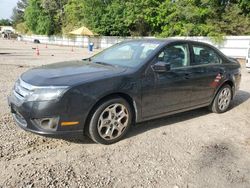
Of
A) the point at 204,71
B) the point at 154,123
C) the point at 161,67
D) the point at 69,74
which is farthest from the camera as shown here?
the point at 204,71

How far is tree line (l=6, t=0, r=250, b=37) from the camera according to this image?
2388cm

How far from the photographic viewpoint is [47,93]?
3.44m

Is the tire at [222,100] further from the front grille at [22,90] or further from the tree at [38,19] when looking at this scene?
the tree at [38,19]

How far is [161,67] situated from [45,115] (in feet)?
6.14

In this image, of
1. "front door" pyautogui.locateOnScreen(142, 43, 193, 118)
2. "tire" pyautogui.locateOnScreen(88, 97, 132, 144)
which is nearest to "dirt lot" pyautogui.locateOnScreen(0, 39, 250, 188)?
"tire" pyautogui.locateOnScreen(88, 97, 132, 144)

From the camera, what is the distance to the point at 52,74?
12.5ft

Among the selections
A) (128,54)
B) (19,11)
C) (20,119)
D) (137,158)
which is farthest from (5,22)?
(137,158)

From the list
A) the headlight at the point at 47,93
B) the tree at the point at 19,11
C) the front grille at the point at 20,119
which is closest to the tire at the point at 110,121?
the headlight at the point at 47,93

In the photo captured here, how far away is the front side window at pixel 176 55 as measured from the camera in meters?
4.55

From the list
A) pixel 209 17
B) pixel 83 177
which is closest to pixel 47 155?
pixel 83 177

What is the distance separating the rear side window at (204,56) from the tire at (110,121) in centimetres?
176

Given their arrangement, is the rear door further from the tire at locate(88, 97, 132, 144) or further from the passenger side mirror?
the tire at locate(88, 97, 132, 144)

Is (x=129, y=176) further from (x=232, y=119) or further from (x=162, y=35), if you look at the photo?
(x=162, y=35)

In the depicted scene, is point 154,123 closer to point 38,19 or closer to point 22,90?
point 22,90
